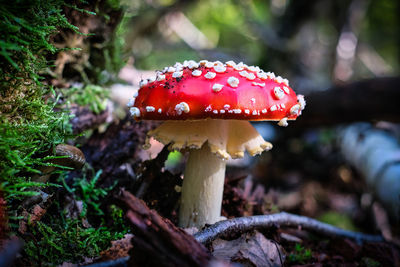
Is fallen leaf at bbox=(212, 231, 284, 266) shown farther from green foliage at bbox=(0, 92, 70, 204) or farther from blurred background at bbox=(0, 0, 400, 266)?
green foliage at bbox=(0, 92, 70, 204)

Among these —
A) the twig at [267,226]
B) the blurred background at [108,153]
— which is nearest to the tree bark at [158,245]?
the blurred background at [108,153]

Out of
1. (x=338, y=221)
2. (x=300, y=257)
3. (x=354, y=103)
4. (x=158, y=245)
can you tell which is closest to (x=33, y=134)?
(x=158, y=245)

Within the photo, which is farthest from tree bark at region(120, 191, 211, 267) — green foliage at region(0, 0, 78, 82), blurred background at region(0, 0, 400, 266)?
green foliage at region(0, 0, 78, 82)

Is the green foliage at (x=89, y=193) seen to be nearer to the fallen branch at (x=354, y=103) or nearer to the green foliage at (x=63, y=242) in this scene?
the green foliage at (x=63, y=242)

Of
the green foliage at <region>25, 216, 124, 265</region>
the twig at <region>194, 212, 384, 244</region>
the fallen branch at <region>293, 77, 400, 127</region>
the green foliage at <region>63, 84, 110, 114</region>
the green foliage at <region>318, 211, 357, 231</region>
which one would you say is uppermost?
the fallen branch at <region>293, 77, 400, 127</region>

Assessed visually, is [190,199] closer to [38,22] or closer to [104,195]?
[104,195]

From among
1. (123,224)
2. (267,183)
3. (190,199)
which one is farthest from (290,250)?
(267,183)

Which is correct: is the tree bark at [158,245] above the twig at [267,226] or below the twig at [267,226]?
below
